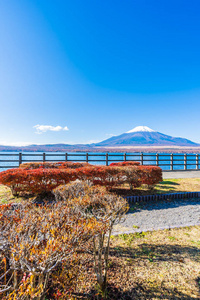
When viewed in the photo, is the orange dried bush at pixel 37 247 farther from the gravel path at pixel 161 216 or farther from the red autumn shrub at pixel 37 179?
the red autumn shrub at pixel 37 179

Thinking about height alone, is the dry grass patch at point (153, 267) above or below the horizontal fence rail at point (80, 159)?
below

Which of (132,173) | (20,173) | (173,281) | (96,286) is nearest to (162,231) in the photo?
(173,281)

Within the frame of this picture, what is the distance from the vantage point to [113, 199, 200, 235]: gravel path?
4.55 metres

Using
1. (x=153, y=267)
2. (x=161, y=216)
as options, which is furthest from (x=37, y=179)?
(x=153, y=267)

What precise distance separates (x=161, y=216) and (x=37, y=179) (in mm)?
4574

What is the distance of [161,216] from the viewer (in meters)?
5.34

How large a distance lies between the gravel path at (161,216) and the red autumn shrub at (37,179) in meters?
2.79

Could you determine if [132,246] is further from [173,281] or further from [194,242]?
[194,242]

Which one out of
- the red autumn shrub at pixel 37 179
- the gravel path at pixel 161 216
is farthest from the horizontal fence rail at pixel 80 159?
the red autumn shrub at pixel 37 179

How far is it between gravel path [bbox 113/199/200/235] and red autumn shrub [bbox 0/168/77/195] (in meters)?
2.79

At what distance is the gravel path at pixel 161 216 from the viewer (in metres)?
4.55

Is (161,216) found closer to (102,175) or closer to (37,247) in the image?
(102,175)

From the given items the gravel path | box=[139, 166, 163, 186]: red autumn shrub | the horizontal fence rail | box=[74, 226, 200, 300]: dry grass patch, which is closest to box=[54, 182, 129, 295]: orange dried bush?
box=[74, 226, 200, 300]: dry grass patch

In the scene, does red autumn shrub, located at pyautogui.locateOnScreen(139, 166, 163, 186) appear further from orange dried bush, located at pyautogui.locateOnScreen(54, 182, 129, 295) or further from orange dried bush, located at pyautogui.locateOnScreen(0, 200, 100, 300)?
orange dried bush, located at pyautogui.locateOnScreen(0, 200, 100, 300)
